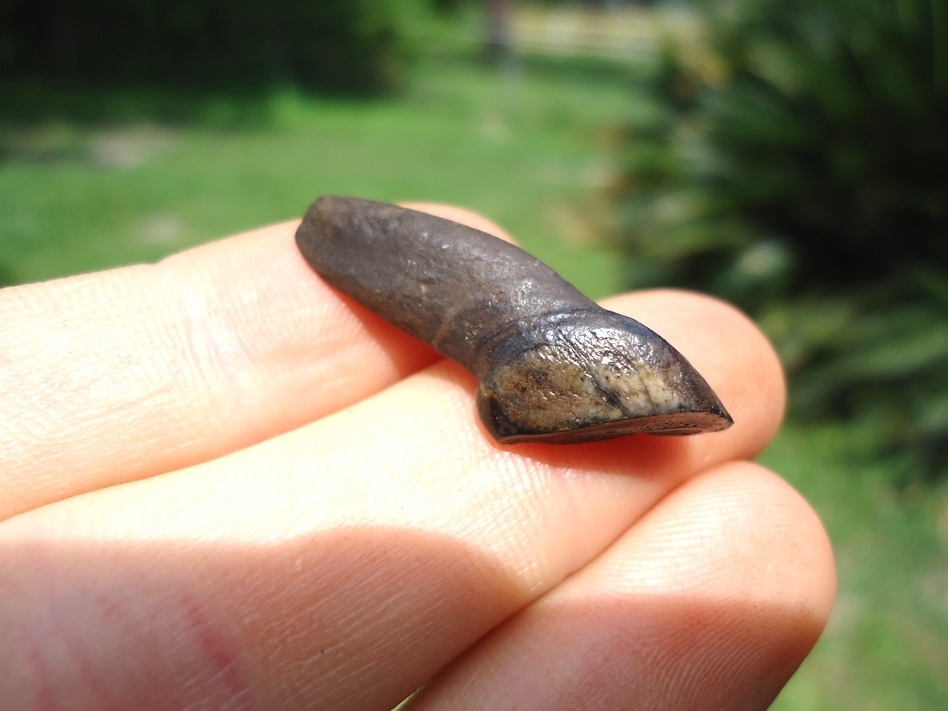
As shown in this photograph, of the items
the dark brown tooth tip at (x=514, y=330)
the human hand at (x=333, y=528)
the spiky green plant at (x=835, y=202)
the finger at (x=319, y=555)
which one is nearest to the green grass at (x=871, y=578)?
the spiky green plant at (x=835, y=202)

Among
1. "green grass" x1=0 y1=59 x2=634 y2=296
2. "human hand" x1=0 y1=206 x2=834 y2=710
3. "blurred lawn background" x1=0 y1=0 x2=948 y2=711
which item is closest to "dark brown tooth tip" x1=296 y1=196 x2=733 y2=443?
"human hand" x1=0 y1=206 x2=834 y2=710


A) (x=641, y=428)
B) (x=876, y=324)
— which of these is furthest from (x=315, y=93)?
(x=641, y=428)

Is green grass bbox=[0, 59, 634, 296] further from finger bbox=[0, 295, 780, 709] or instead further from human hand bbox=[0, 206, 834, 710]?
finger bbox=[0, 295, 780, 709]

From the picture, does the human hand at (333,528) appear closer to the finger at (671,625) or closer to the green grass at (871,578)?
the finger at (671,625)

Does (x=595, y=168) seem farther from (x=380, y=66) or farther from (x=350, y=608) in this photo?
(x=350, y=608)

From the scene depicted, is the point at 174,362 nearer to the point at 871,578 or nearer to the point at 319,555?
the point at 319,555
